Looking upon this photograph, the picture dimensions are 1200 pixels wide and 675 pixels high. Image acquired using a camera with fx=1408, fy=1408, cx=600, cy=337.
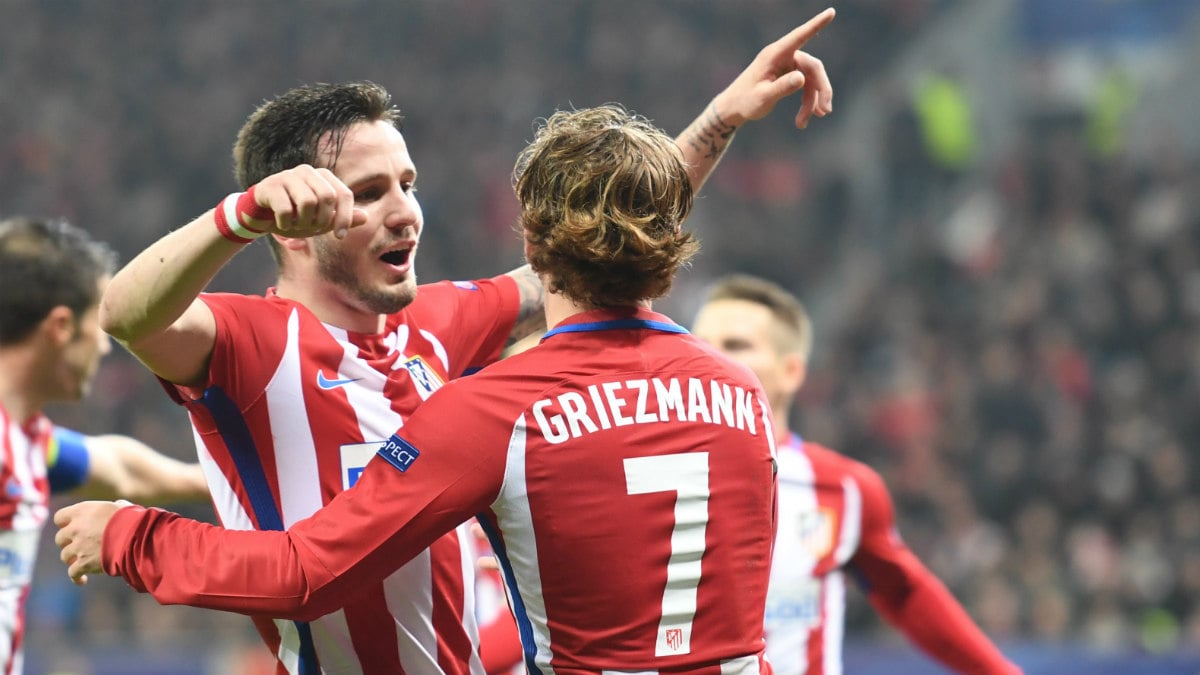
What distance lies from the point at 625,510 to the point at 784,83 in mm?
1314

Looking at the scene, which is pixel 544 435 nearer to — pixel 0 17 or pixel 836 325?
pixel 836 325

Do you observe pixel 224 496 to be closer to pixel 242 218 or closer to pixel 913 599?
pixel 242 218

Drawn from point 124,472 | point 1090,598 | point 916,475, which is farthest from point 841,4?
point 124,472

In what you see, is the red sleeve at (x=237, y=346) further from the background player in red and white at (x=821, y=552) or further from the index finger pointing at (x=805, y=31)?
the background player in red and white at (x=821, y=552)

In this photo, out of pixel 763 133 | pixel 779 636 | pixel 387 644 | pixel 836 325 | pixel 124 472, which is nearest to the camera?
→ pixel 387 644

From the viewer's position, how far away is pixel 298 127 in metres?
3.07

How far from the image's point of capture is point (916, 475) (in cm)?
1133

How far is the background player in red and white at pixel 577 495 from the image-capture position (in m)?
2.58

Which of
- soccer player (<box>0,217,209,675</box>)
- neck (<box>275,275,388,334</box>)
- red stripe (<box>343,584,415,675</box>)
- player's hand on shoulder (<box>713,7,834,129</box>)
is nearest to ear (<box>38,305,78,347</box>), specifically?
soccer player (<box>0,217,209,675</box>)

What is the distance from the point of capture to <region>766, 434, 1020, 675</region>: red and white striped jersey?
16.1ft

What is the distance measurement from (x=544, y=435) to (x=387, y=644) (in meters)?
0.74

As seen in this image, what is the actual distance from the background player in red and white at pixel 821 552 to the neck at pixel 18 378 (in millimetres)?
2303

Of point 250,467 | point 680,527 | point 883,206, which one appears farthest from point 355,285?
point 883,206

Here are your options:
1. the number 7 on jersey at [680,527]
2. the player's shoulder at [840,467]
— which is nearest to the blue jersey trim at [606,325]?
the number 7 on jersey at [680,527]
